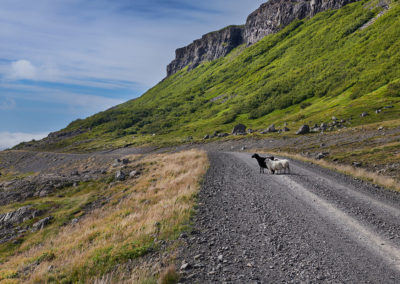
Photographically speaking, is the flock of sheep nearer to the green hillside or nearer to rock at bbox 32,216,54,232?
rock at bbox 32,216,54,232

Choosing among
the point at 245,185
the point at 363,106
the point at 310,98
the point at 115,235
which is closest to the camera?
the point at 115,235

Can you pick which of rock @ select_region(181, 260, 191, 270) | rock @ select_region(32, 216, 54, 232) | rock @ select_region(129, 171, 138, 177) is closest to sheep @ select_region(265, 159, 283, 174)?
rock @ select_region(181, 260, 191, 270)

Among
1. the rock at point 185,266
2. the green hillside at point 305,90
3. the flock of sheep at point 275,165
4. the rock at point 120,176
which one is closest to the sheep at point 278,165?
the flock of sheep at point 275,165

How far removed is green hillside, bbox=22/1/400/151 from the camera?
89.6 m

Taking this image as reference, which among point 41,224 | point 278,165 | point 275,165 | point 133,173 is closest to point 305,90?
point 133,173

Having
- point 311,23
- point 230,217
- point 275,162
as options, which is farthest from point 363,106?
point 311,23

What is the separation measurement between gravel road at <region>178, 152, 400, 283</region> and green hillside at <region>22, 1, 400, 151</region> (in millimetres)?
63396

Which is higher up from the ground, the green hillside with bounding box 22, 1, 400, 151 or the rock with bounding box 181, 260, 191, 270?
the green hillside with bounding box 22, 1, 400, 151

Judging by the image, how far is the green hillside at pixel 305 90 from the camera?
8956cm

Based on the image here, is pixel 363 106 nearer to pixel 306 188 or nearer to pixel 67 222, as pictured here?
pixel 306 188

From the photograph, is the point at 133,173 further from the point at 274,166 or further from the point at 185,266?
the point at 185,266

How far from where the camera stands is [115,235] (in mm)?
9898

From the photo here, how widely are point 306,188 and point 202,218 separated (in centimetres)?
792

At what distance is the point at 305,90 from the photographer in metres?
122
